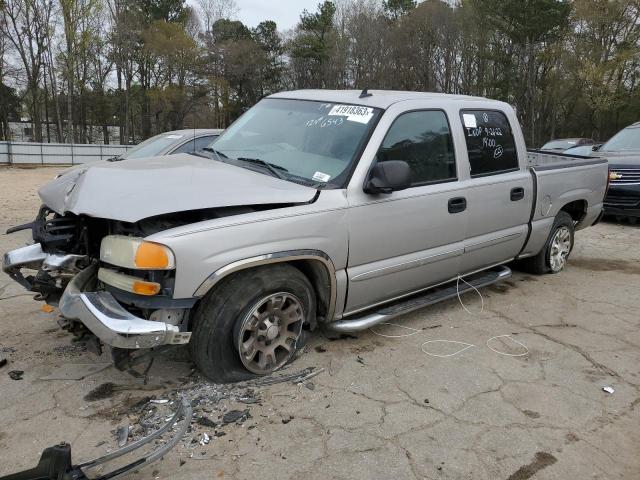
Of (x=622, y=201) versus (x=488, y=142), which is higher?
(x=488, y=142)

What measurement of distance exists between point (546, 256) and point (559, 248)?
268mm

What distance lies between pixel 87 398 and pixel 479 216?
10.9 feet

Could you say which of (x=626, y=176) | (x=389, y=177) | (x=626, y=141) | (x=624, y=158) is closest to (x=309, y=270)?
(x=389, y=177)

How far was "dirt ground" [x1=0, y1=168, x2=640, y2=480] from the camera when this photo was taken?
2684 mm

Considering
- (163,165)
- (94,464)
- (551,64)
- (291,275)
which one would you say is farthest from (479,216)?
(551,64)

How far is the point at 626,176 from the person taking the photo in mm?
9305

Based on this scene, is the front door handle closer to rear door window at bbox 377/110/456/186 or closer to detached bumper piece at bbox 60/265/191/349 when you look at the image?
rear door window at bbox 377/110/456/186

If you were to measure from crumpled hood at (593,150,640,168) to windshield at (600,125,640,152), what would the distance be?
0.91 feet

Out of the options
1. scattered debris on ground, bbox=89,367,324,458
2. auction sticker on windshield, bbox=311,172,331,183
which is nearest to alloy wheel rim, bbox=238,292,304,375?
scattered debris on ground, bbox=89,367,324,458

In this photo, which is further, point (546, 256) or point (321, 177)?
point (546, 256)

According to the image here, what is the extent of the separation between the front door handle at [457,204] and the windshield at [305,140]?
38.2 inches

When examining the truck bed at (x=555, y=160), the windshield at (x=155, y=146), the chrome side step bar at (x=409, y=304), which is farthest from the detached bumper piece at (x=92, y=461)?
the windshield at (x=155, y=146)

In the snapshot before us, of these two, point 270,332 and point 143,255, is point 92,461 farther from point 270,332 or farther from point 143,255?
point 270,332

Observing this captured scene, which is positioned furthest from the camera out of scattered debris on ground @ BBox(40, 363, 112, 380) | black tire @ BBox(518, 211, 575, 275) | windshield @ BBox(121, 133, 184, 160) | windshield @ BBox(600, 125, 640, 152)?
windshield @ BBox(600, 125, 640, 152)
